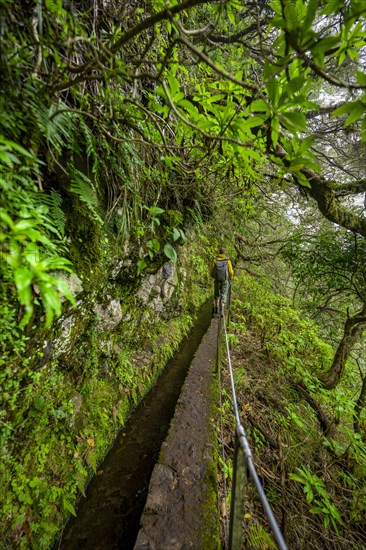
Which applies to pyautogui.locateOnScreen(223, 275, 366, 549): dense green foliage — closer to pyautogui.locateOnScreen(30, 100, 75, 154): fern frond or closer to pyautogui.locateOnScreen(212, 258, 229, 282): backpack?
pyautogui.locateOnScreen(212, 258, 229, 282): backpack

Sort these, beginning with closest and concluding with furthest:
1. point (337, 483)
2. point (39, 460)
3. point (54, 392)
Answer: point (39, 460)
point (54, 392)
point (337, 483)

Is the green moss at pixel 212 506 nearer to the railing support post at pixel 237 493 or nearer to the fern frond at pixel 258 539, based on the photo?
the fern frond at pixel 258 539

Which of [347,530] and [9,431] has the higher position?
[9,431]

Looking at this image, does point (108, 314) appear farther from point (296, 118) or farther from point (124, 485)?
point (296, 118)

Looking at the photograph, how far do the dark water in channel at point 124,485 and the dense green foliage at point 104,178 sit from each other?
0.79ft

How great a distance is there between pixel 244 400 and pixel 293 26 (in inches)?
180

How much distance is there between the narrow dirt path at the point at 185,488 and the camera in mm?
2076

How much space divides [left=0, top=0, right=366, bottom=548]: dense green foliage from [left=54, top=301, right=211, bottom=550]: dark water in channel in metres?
0.24

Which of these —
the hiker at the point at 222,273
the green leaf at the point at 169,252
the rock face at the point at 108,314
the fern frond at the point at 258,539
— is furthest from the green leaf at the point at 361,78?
the hiker at the point at 222,273

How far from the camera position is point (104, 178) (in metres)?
2.63

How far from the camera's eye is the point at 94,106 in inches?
82.3

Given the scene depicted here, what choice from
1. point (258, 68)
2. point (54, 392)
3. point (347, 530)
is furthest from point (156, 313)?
point (258, 68)

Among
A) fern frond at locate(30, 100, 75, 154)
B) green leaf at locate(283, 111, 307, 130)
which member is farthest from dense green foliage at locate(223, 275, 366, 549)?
fern frond at locate(30, 100, 75, 154)

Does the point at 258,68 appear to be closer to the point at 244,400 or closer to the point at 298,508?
the point at 244,400
